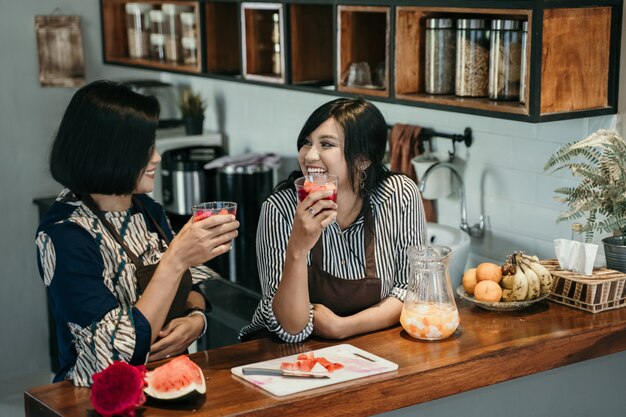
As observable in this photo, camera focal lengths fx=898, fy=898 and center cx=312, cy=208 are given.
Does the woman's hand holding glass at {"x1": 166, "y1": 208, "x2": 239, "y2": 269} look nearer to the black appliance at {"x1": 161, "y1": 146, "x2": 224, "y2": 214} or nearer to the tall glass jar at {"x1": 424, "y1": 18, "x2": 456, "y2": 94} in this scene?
the tall glass jar at {"x1": 424, "y1": 18, "x2": 456, "y2": 94}

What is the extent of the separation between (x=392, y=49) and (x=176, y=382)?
1.83 metres

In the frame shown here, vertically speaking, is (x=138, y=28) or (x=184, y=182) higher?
(x=138, y=28)

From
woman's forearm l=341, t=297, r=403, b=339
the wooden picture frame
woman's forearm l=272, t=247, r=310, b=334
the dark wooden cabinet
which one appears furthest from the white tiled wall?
the wooden picture frame

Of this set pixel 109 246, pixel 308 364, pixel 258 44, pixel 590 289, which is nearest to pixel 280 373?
pixel 308 364

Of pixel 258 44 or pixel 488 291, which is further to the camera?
pixel 258 44

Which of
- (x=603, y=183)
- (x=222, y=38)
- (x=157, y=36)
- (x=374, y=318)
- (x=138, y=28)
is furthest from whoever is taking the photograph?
(x=138, y=28)

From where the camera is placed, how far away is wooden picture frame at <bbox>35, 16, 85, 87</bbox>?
209 inches

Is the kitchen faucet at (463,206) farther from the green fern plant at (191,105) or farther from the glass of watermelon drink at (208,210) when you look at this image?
the green fern plant at (191,105)

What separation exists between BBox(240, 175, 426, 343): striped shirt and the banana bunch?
29cm

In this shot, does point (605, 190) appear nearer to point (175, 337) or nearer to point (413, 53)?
point (413, 53)

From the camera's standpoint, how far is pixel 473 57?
3336mm

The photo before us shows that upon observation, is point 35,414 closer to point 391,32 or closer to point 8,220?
point 391,32

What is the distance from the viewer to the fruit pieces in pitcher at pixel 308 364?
232 cm

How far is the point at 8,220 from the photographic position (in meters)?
5.32
